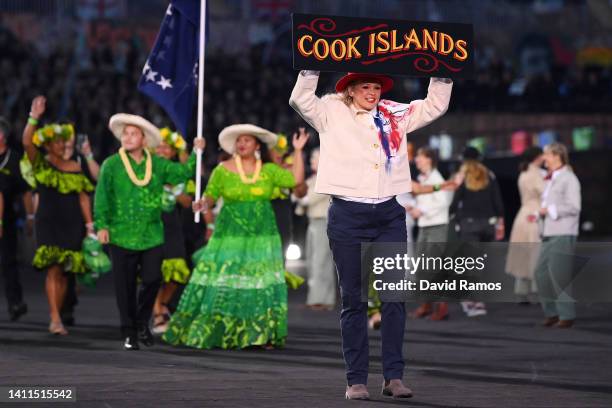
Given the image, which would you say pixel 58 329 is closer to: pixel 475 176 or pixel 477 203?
pixel 477 203

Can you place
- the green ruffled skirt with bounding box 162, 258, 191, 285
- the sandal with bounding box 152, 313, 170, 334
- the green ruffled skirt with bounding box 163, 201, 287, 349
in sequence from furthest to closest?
the sandal with bounding box 152, 313, 170, 334, the green ruffled skirt with bounding box 162, 258, 191, 285, the green ruffled skirt with bounding box 163, 201, 287, 349

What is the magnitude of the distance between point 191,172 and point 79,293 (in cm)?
697

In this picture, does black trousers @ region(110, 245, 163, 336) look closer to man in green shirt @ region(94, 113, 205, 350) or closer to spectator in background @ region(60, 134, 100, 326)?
man in green shirt @ region(94, 113, 205, 350)

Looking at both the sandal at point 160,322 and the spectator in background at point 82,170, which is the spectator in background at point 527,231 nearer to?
the sandal at point 160,322

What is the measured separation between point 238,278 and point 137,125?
1530 millimetres

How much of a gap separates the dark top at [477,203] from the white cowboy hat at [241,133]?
4.21 metres

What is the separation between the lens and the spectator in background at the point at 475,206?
16703 millimetres

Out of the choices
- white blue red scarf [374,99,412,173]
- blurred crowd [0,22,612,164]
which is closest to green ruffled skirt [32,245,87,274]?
white blue red scarf [374,99,412,173]

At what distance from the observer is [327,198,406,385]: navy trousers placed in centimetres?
927

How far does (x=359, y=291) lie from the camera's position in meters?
9.31

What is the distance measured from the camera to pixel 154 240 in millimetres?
12578

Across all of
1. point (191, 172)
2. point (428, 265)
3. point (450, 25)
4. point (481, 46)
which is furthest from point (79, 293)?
point (481, 46)

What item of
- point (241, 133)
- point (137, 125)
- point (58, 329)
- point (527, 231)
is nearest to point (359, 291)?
point (241, 133)

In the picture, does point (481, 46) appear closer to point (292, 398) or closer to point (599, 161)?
point (599, 161)
